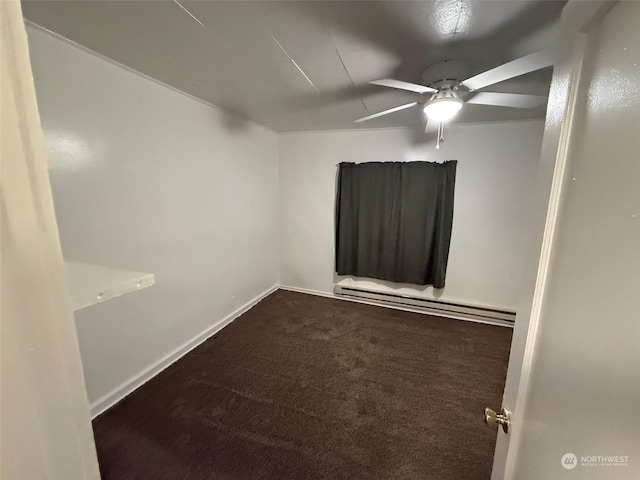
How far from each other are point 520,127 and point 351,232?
213 cm

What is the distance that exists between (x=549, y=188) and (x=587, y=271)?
0.75ft

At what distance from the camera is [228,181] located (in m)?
2.84

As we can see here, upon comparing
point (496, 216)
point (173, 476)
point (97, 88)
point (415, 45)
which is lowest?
point (173, 476)

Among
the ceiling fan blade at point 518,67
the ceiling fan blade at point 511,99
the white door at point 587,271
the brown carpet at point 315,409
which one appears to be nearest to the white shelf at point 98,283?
the white door at point 587,271

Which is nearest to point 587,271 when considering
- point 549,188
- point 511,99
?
point 549,188

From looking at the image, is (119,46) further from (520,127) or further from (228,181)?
(520,127)

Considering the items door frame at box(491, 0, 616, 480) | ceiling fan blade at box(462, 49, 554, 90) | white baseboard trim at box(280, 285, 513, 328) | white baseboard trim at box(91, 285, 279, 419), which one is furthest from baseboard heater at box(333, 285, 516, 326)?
door frame at box(491, 0, 616, 480)

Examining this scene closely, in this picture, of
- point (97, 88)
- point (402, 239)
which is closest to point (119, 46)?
point (97, 88)

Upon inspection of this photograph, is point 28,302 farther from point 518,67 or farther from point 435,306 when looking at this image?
point 435,306

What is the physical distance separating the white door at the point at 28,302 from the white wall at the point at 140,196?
159 cm

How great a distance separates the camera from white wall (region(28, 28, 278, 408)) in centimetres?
154

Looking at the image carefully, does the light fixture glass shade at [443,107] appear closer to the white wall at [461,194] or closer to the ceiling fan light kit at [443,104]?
the ceiling fan light kit at [443,104]

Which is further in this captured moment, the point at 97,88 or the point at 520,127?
the point at 520,127

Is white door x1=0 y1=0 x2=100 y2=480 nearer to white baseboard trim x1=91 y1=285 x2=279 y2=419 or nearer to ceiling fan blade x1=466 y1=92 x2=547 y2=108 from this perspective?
white baseboard trim x1=91 y1=285 x2=279 y2=419
